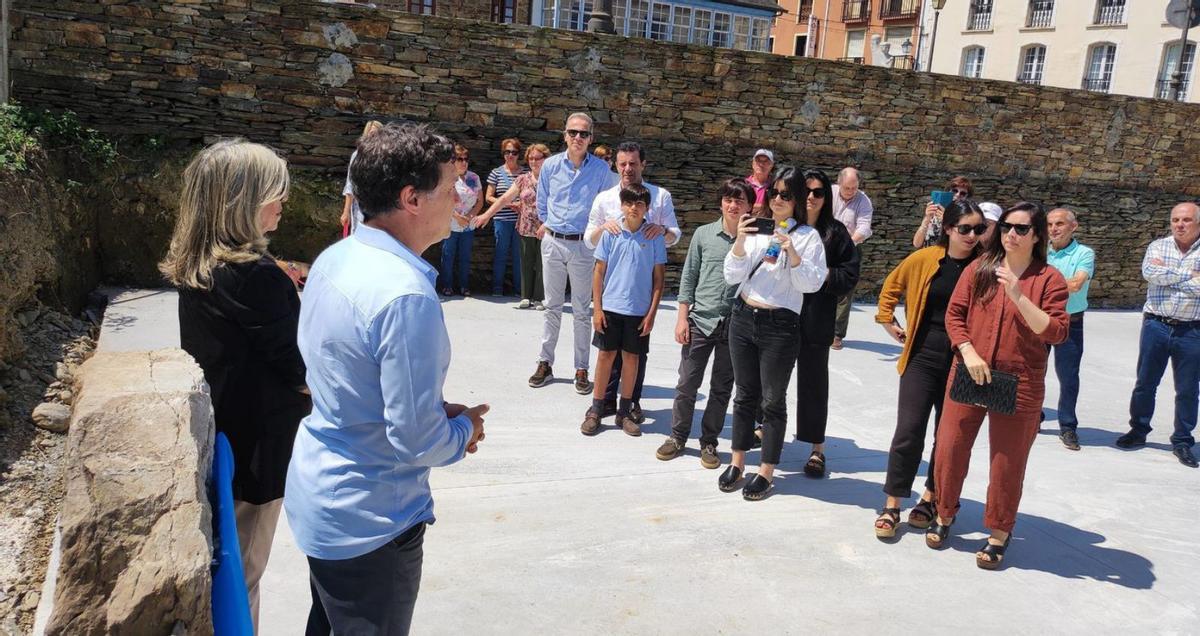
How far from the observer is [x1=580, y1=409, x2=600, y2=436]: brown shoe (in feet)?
17.4

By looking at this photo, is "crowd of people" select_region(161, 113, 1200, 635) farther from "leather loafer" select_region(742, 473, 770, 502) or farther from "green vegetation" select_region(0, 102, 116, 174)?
"green vegetation" select_region(0, 102, 116, 174)

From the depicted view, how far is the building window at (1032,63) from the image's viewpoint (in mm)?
31500

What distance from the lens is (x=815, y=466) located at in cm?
486

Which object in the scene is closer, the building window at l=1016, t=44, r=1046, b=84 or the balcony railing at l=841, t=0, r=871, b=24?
the building window at l=1016, t=44, r=1046, b=84

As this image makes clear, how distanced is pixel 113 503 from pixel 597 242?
3950 millimetres

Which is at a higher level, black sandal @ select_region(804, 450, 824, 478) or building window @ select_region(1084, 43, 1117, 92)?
building window @ select_region(1084, 43, 1117, 92)

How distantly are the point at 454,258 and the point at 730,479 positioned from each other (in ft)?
16.8

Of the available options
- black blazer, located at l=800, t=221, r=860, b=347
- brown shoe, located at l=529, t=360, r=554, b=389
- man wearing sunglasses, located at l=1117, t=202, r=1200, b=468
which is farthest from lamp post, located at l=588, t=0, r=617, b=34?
man wearing sunglasses, located at l=1117, t=202, r=1200, b=468

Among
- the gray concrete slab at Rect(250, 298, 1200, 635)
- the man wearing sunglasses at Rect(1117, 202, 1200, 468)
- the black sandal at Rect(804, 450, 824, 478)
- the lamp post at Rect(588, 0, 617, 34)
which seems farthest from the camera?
the lamp post at Rect(588, 0, 617, 34)

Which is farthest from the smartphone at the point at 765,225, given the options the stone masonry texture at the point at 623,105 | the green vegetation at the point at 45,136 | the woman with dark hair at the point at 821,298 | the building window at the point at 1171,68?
the building window at the point at 1171,68

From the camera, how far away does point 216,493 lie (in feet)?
7.27

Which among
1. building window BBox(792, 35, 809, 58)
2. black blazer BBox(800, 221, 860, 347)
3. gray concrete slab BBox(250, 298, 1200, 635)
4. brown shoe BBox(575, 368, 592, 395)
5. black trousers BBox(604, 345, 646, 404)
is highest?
building window BBox(792, 35, 809, 58)

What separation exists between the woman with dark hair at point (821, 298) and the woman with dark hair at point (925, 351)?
40 centimetres

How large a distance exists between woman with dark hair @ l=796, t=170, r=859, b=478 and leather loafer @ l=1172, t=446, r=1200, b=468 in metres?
2.80
